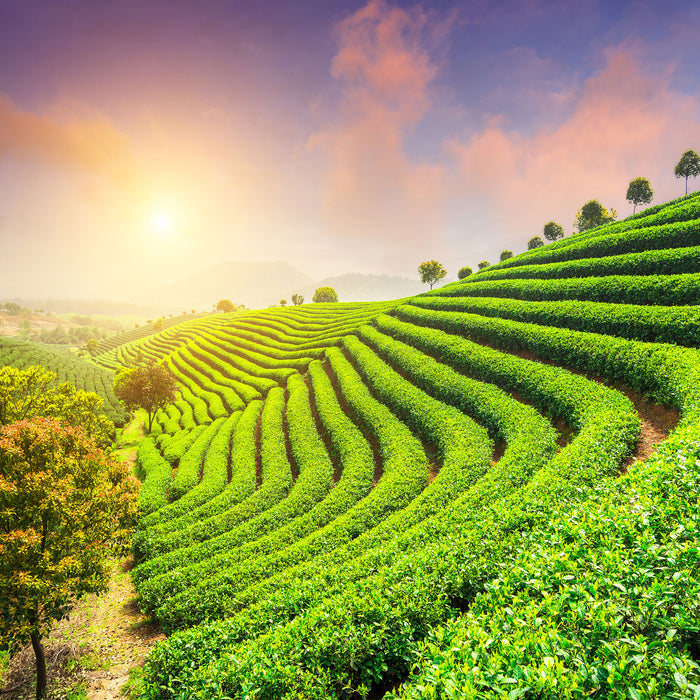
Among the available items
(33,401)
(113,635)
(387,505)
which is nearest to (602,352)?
(387,505)

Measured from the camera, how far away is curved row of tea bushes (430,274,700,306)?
2064cm

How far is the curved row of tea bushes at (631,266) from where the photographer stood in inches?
925

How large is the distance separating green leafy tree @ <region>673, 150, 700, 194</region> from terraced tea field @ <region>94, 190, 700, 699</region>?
3744 cm

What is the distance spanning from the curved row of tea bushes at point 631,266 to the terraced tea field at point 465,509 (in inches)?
7.1

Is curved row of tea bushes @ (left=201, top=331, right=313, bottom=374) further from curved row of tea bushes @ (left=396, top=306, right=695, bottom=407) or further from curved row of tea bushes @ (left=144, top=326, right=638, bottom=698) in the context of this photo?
curved row of tea bushes @ (left=144, top=326, right=638, bottom=698)

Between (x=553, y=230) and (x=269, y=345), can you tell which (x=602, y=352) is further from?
(x=553, y=230)

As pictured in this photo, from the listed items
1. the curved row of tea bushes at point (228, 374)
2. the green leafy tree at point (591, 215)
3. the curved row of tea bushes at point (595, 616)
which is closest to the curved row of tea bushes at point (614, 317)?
the curved row of tea bushes at point (595, 616)

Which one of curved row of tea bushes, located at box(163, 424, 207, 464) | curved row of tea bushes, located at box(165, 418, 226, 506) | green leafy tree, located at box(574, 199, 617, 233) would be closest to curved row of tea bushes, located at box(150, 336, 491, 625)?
curved row of tea bushes, located at box(165, 418, 226, 506)

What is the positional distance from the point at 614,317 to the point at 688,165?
67128mm

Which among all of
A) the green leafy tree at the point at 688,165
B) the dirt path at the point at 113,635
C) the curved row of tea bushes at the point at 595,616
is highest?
the green leafy tree at the point at 688,165

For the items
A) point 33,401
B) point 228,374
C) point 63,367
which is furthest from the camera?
point 63,367

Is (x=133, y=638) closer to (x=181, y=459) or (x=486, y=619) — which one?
(x=486, y=619)

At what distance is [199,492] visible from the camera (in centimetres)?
2195

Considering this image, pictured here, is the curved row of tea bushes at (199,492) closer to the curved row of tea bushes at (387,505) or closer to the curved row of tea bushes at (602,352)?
the curved row of tea bushes at (387,505)
